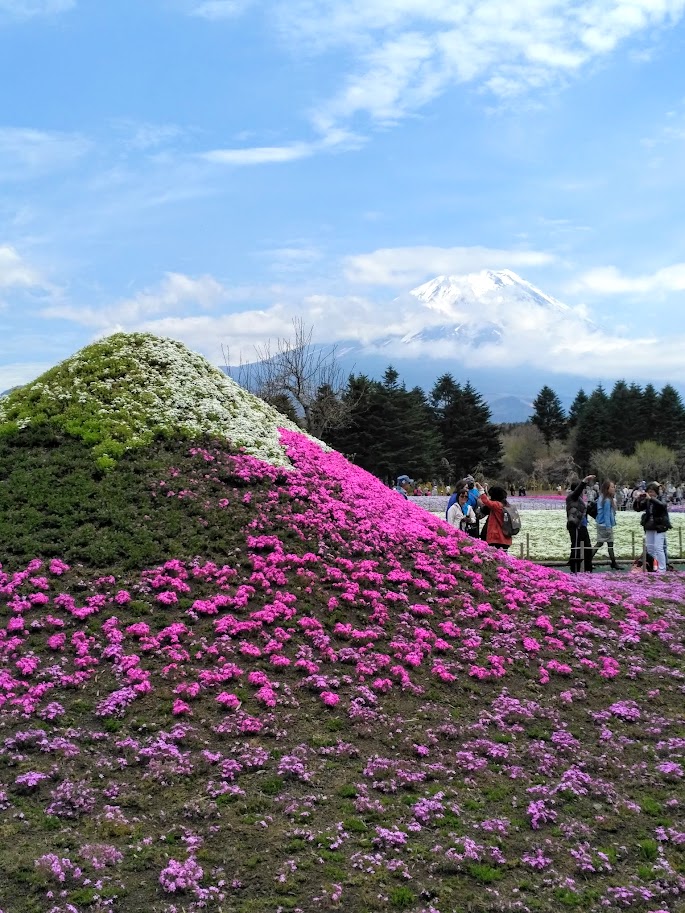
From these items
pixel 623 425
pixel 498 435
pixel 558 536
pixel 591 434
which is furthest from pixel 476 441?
pixel 558 536

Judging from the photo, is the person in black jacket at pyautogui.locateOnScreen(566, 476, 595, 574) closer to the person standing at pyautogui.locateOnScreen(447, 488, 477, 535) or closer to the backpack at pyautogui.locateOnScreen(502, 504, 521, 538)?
the person standing at pyautogui.locateOnScreen(447, 488, 477, 535)

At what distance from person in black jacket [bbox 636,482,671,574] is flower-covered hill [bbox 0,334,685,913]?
317 cm

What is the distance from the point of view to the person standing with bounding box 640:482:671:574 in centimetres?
1923

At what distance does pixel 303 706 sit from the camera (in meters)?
10.4

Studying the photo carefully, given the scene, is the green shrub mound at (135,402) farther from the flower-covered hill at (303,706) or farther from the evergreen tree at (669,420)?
the evergreen tree at (669,420)

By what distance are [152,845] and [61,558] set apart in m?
6.69

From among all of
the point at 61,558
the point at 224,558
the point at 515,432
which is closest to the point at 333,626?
the point at 224,558

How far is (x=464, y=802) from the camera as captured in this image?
8508 millimetres

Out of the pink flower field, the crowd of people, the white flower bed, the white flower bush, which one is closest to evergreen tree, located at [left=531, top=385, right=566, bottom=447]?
the white flower bed

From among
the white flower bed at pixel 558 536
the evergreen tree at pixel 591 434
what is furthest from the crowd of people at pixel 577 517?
the evergreen tree at pixel 591 434

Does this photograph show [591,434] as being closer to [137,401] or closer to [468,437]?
[468,437]

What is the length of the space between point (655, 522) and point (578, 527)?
236 centimetres

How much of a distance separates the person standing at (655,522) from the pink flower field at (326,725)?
11.9 ft

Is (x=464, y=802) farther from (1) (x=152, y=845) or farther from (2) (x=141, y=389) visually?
(2) (x=141, y=389)
